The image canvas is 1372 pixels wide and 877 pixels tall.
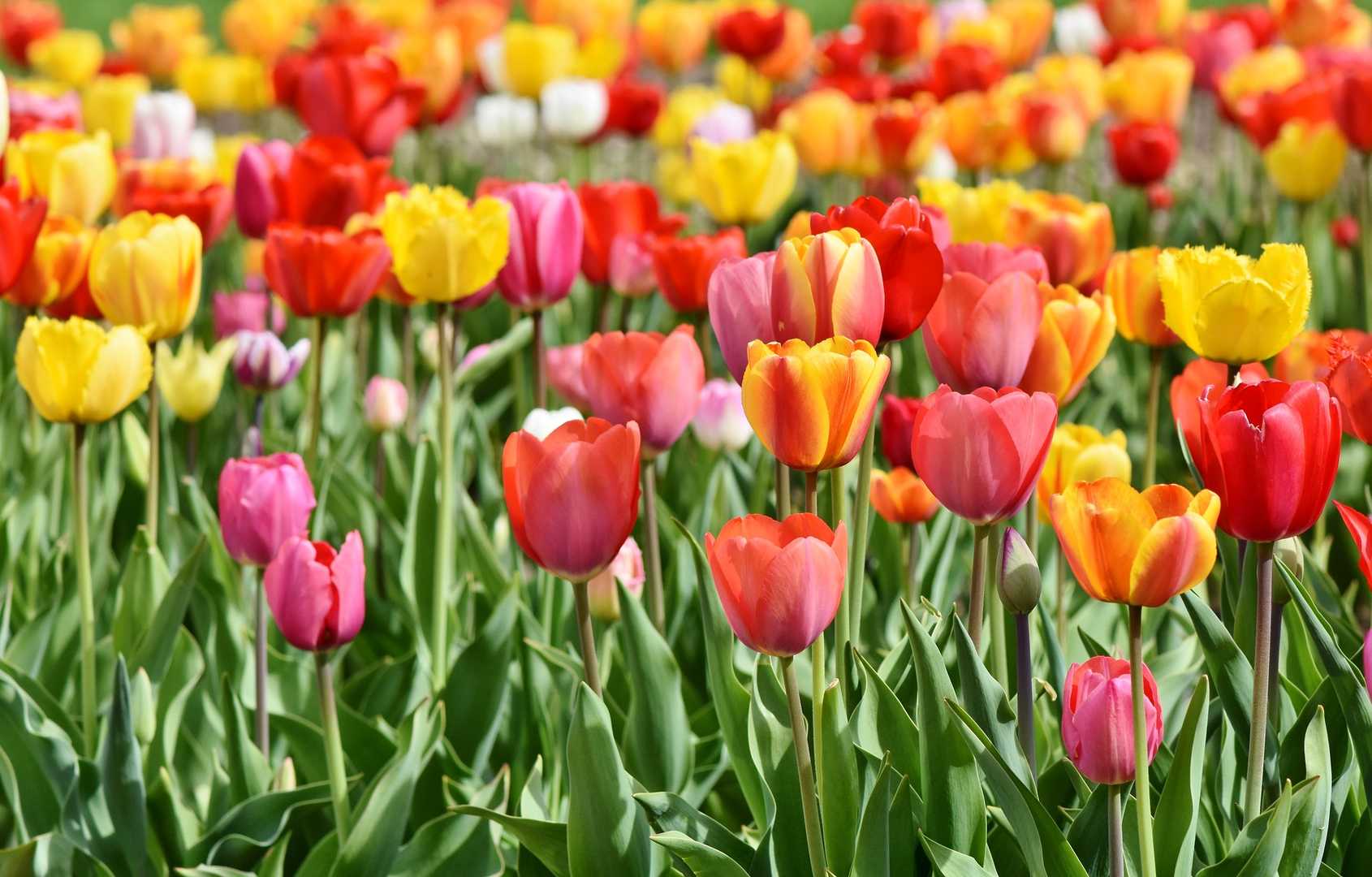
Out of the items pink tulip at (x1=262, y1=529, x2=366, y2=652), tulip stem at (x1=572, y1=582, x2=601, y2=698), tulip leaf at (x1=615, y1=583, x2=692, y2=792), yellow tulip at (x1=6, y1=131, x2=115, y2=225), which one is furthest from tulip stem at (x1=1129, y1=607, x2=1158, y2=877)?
yellow tulip at (x1=6, y1=131, x2=115, y2=225)

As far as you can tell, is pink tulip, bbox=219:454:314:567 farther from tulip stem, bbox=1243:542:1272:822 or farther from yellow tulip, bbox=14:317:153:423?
Result: tulip stem, bbox=1243:542:1272:822

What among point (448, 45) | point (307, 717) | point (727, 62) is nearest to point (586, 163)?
point (448, 45)

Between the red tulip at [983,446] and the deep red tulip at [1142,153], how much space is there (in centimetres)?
234

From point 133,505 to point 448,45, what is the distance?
2.03 meters

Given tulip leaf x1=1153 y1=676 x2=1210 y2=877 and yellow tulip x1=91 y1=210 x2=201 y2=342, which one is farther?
yellow tulip x1=91 y1=210 x2=201 y2=342

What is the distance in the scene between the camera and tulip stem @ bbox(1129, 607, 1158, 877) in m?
1.20

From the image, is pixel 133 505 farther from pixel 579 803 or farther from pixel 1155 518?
pixel 1155 518

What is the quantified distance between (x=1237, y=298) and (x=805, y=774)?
654mm

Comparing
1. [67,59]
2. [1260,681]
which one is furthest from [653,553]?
[67,59]

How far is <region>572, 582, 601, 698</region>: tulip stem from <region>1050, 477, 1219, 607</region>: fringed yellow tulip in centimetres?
41

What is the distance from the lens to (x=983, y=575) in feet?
4.84

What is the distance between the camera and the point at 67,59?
5.56 metres

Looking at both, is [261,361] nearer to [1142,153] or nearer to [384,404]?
[384,404]

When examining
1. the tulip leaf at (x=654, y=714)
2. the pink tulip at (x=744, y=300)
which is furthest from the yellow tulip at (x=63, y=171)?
the pink tulip at (x=744, y=300)
